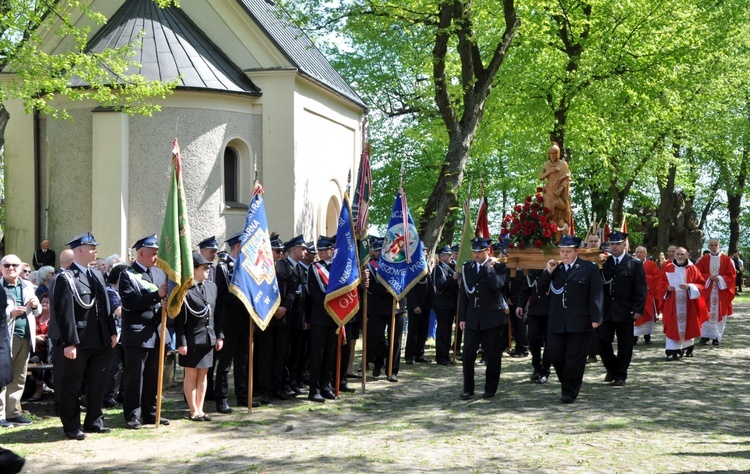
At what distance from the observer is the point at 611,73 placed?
25.9 meters

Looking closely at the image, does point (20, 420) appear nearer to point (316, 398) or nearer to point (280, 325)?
point (280, 325)

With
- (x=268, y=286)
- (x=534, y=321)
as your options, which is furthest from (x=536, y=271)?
(x=268, y=286)

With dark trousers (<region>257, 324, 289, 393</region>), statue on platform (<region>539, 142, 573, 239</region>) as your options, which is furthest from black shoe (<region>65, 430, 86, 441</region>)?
statue on platform (<region>539, 142, 573, 239</region>)

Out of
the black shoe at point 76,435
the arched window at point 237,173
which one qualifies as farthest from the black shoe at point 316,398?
the arched window at point 237,173

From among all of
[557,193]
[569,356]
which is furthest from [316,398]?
[557,193]

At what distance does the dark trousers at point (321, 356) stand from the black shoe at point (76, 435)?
3.30 meters

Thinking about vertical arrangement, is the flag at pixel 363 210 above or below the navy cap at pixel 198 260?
above

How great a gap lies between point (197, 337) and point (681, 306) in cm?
954

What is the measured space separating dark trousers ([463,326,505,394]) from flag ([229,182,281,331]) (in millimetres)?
→ 2569

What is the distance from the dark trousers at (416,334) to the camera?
15422 mm

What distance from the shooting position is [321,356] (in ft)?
37.6

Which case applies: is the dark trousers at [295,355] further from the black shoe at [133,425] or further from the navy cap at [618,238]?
the navy cap at [618,238]

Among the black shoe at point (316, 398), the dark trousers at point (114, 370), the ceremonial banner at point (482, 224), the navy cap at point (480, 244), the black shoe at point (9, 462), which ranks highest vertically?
the ceremonial banner at point (482, 224)

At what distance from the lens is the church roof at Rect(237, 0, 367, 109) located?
81.0 feet
